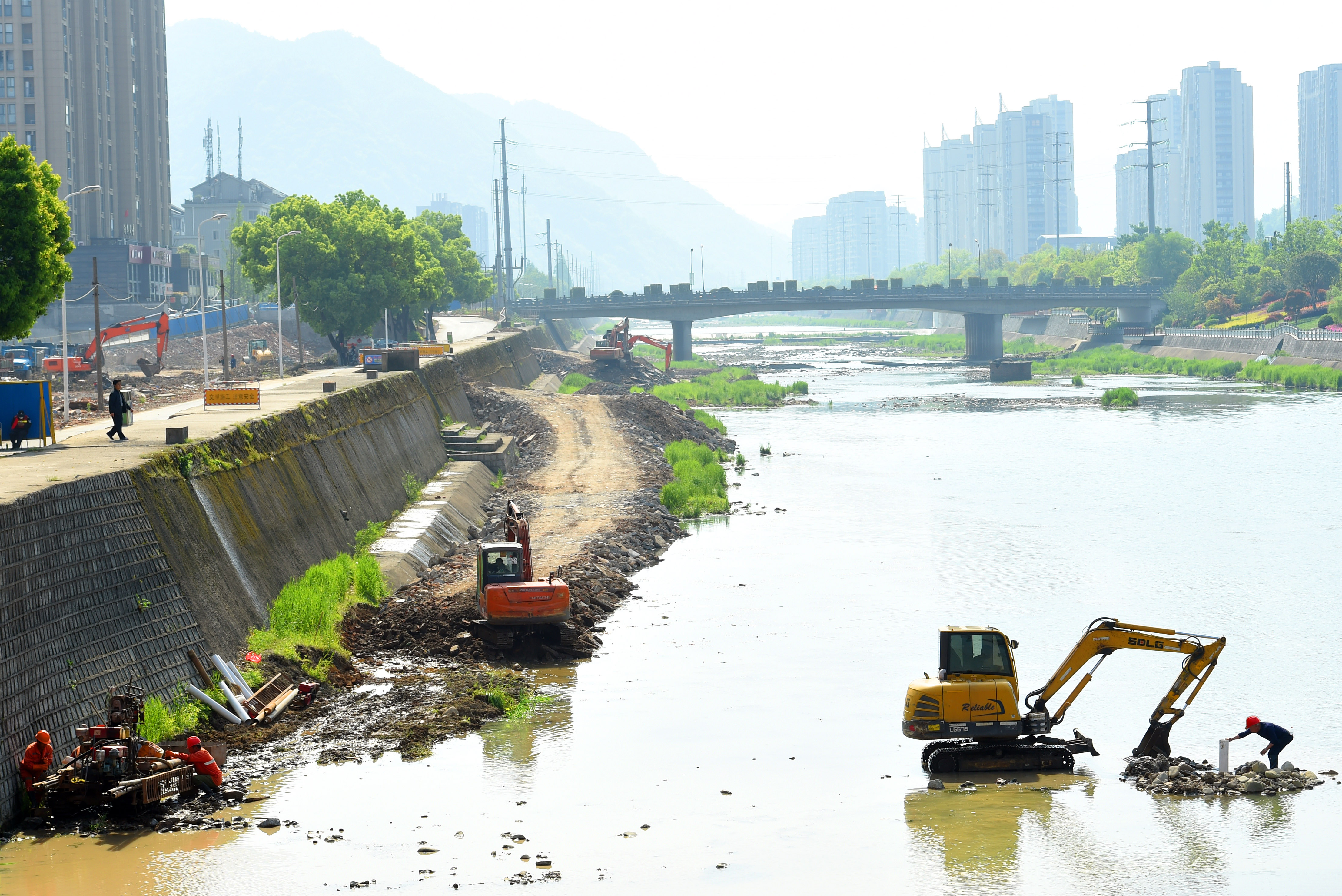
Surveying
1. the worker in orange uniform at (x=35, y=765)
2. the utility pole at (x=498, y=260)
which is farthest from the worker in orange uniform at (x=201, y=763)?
the utility pole at (x=498, y=260)

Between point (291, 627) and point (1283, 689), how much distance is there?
22.3 metres

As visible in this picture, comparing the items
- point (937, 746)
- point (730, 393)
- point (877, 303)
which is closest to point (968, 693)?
point (937, 746)

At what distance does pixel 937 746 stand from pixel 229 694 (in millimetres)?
13368

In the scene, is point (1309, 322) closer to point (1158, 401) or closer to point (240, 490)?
point (1158, 401)

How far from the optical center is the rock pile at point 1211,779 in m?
23.4

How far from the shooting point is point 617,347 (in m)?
131

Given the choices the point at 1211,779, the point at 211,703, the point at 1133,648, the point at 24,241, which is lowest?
the point at 1211,779

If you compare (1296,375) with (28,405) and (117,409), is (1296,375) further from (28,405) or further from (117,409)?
(28,405)

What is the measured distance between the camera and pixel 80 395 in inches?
2596

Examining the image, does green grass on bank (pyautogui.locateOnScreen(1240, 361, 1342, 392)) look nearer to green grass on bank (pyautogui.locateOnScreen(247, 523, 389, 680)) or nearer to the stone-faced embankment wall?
the stone-faced embankment wall

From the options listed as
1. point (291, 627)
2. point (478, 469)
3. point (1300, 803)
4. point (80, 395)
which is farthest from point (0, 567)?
point (80, 395)

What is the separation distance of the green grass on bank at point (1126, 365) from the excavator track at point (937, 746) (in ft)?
354

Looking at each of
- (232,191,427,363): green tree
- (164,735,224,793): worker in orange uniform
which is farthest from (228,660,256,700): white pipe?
(232,191,427,363): green tree

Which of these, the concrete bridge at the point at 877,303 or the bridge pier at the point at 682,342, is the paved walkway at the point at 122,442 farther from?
the bridge pier at the point at 682,342
